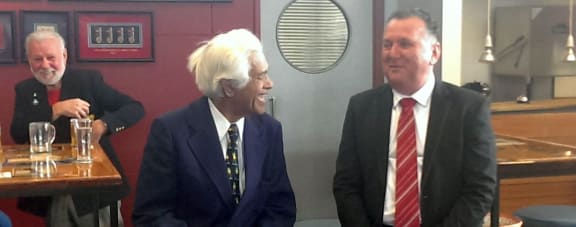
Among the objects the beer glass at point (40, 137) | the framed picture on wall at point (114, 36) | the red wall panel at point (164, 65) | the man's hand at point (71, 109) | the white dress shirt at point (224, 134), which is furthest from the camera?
the red wall panel at point (164, 65)

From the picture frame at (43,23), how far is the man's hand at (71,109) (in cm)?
83

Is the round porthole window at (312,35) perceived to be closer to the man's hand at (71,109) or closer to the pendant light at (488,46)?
the pendant light at (488,46)

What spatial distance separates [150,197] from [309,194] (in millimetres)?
2576

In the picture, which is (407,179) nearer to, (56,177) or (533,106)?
(56,177)

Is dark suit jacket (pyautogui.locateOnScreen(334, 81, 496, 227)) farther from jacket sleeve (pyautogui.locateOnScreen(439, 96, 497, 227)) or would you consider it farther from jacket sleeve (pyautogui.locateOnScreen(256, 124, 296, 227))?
jacket sleeve (pyautogui.locateOnScreen(256, 124, 296, 227))

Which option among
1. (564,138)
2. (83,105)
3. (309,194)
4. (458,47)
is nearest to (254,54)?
(83,105)

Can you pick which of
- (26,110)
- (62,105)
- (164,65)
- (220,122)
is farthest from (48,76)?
(220,122)

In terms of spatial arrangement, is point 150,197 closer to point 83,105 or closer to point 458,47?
point 83,105

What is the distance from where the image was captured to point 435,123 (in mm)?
2344

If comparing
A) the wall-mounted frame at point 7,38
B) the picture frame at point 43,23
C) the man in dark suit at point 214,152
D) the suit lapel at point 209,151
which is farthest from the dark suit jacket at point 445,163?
the wall-mounted frame at point 7,38

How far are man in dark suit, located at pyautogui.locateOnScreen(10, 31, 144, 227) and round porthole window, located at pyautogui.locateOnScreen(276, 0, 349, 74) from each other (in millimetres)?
1163

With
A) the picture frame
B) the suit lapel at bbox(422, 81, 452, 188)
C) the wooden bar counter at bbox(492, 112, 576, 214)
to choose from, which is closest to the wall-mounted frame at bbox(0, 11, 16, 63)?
the picture frame

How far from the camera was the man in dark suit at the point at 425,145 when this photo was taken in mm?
2312

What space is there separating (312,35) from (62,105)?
185 cm
